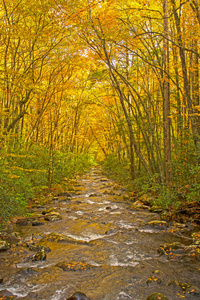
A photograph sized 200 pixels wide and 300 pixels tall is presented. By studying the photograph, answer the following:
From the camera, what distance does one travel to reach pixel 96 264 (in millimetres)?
3959

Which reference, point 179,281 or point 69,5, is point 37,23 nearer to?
point 69,5

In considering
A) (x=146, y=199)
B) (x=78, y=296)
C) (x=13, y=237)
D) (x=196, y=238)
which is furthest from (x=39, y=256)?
(x=146, y=199)

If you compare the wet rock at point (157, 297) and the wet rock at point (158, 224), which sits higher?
the wet rock at point (157, 297)

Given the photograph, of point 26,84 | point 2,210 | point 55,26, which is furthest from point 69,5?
point 2,210

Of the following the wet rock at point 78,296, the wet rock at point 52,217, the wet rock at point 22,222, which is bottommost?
the wet rock at point 52,217

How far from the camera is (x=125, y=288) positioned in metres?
3.21

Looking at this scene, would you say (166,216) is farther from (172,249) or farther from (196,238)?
(172,249)

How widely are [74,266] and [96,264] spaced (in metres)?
0.39

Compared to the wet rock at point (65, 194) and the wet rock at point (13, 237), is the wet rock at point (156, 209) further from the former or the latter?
the wet rock at point (65, 194)

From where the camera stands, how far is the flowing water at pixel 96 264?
3.16m

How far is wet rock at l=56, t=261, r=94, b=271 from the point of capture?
3762 millimetres

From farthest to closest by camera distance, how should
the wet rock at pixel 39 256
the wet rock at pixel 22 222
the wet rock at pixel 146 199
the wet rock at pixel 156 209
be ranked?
the wet rock at pixel 146 199 → the wet rock at pixel 156 209 → the wet rock at pixel 22 222 → the wet rock at pixel 39 256

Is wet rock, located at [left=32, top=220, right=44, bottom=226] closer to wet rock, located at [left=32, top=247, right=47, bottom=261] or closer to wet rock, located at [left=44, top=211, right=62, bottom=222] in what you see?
wet rock, located at [left=44, top=211, right=62, bottom=222]

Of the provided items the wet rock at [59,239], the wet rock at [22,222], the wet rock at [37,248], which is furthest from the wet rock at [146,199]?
the wet rock at [37,248]
